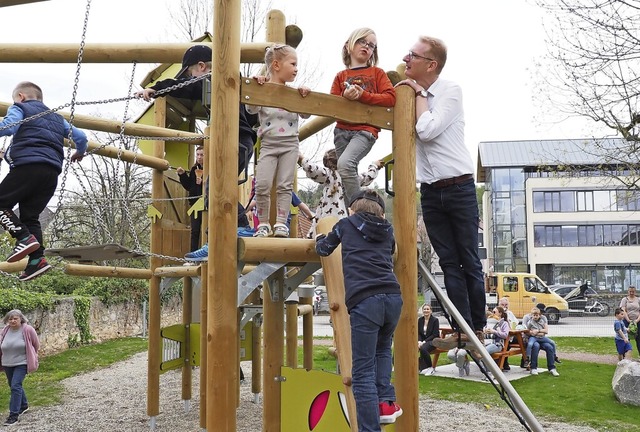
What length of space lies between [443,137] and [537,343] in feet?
32.9

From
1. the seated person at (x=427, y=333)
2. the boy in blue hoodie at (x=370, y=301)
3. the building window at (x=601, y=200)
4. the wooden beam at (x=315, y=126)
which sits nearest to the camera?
the boy in blue hoodie at (x=370, y=301)

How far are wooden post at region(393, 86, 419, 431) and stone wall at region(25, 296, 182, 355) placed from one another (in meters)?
12.7

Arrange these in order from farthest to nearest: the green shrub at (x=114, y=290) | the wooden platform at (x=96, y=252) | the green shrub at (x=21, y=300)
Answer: the green shrub at (x=114, y=290)
the green shrub at (x=21, y=300)
the wooden platform at (x=96, y=252)

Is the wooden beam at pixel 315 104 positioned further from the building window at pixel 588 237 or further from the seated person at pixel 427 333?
the building window at pixel 588 237

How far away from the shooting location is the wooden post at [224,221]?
334cm

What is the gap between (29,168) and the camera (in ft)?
14.2

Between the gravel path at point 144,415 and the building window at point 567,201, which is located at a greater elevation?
the building window at point 567,201

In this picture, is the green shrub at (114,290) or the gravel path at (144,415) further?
the green shrub at (114,290)

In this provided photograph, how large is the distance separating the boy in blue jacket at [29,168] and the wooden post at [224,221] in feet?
4.92

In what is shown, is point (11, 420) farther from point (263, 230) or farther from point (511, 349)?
point (511, 349)

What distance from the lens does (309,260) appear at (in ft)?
13.0

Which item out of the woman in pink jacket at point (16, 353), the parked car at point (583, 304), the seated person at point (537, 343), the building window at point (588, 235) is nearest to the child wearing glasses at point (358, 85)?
the woman in pink jacket at point (16, 353)

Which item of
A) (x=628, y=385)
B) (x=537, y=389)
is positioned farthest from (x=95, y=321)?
(x=628, y=385)

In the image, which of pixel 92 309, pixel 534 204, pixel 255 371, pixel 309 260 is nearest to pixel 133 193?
pixel 92 309
